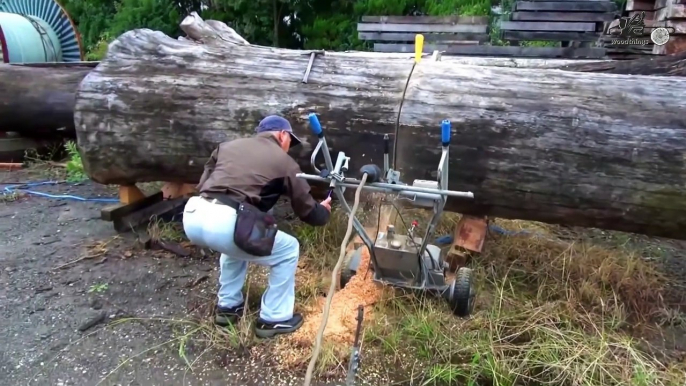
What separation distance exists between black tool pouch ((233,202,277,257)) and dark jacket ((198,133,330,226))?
0.09 metres

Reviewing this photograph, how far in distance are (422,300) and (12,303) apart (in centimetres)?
257

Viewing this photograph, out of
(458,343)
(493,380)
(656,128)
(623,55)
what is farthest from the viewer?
(623,55)

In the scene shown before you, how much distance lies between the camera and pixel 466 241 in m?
4.04

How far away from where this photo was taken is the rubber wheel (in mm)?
3475

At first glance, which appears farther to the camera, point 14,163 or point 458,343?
point 14,163

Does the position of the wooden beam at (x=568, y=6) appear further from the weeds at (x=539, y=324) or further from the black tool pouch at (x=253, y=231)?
the black tool pouch at (x=253, y=231)

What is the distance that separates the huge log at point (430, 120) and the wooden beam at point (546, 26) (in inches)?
213

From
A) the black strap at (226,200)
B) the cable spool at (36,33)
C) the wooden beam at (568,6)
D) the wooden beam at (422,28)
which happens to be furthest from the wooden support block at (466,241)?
the cable spool at (36,33)

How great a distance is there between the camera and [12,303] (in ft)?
12.7

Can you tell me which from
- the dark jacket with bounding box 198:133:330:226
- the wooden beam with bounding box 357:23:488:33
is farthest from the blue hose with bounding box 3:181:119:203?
the wooden beam with bounding box 357:23:488:33

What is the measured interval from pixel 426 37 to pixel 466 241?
6.44 metres

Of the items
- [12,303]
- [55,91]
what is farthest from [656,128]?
[55,91]

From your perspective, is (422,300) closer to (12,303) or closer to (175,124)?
(175,124)

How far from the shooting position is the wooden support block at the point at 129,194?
16.0 ft
